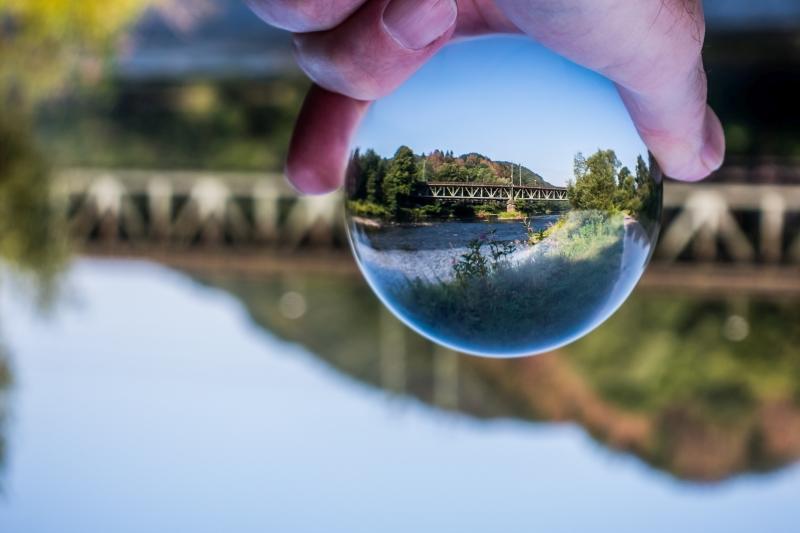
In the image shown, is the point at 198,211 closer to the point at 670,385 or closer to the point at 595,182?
the point at 670,385

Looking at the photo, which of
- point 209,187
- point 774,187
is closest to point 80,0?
point 209,187

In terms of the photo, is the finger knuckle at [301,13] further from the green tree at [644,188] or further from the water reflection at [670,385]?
the water reflection at [670,385]

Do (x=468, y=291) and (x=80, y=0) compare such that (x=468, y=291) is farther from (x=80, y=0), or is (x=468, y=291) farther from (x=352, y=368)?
(x=352, y=368)

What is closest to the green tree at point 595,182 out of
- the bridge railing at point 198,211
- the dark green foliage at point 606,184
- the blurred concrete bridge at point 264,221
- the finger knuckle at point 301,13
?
the dark green foliage at point 606,184

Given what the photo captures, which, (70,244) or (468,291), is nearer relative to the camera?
(468,291)

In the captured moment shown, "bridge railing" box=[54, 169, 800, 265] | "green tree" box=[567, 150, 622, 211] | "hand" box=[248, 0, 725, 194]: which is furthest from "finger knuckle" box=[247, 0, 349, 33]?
"bridge railing" box=[54, 169, 800, 265]

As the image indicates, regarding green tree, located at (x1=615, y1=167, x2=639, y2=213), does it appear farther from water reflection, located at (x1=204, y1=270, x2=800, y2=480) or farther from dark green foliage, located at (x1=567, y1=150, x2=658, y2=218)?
water reflection, located at (x1=204, y1=270, x2=800, y2=480)
